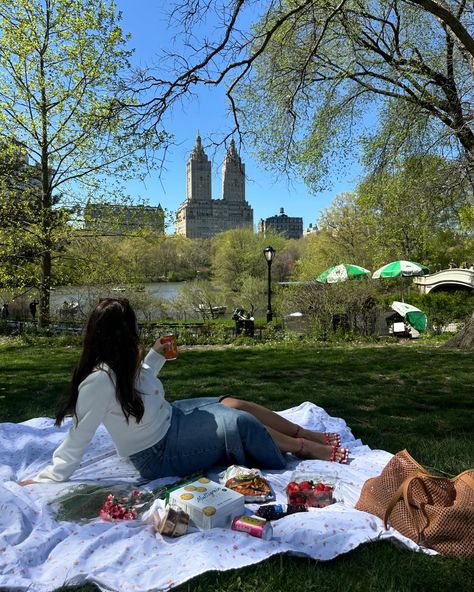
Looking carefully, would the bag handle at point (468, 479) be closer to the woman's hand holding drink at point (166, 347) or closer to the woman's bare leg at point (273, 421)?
the woman's bare leg at point (273, 421)

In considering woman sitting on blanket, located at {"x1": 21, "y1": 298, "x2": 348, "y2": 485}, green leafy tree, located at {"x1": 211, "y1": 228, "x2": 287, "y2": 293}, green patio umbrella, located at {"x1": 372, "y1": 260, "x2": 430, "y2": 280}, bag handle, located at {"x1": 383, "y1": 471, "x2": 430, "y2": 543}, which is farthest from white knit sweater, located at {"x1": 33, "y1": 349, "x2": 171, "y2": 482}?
green leafy tree, located at {"x1": 211, "y1": 228, "x2": 287, "y2": 293}

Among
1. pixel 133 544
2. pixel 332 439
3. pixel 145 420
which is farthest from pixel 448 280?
pixel 133 544

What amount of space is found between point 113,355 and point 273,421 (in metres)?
1.27

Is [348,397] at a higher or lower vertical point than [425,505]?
lower

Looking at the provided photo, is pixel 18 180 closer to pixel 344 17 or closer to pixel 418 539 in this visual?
pixel 344 17

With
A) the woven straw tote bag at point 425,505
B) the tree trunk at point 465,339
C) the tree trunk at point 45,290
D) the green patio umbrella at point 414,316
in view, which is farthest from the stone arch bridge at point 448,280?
the woven straw tote bag at point 425,505

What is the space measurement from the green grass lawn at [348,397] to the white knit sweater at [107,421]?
103cm

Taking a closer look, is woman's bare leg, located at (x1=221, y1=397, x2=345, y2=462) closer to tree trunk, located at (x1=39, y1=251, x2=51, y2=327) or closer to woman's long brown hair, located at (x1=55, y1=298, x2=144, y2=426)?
woman's long brown hair, located at (x1=55, y1=298, x2=144, y2=426)

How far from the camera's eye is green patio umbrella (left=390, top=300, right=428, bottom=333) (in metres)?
16.1

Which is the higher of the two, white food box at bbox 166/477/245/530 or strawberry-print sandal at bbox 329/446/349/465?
white food box at bbox 166/477/245/530

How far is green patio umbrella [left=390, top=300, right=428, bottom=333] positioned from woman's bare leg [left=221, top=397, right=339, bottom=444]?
13074 mm

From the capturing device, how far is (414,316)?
1630 centimetres

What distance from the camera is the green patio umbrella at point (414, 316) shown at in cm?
1605

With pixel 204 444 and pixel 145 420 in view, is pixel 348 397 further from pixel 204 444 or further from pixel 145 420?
pixel 145 420
